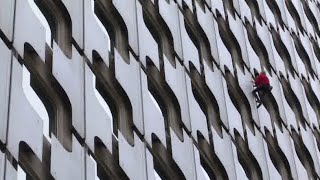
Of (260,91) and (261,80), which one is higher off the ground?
(261,80)

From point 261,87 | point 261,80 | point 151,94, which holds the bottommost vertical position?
point 151,94

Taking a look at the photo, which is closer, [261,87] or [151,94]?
[151,94]

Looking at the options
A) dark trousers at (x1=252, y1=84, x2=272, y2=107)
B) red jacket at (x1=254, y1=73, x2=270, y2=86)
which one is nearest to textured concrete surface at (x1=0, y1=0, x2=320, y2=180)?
dark trousers at (x1=252, y1=84, x2=272, y2=107)

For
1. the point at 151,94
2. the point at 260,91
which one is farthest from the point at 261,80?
the point at 151,94

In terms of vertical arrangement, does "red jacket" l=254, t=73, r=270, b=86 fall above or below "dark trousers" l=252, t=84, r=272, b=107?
above

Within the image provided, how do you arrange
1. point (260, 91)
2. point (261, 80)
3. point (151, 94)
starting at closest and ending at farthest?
1. point (151, 94)
2. point (261, 80)
3. point (260, 91)

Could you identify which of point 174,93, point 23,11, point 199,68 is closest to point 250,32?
point 199,68

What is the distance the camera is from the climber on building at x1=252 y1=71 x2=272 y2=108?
123 ft

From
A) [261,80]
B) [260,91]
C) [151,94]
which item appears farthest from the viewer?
[260,91]

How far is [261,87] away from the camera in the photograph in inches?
1473

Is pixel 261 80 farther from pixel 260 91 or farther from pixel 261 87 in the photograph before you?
pixel 260 91

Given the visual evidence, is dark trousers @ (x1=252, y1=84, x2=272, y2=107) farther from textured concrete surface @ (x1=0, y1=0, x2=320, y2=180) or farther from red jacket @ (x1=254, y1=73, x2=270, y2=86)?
textured concrete surface @ (x1=0, y1=0, x2=320, y2=180)

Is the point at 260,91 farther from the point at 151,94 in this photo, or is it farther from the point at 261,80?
the point at 151,94

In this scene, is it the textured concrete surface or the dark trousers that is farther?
the dark trousers
